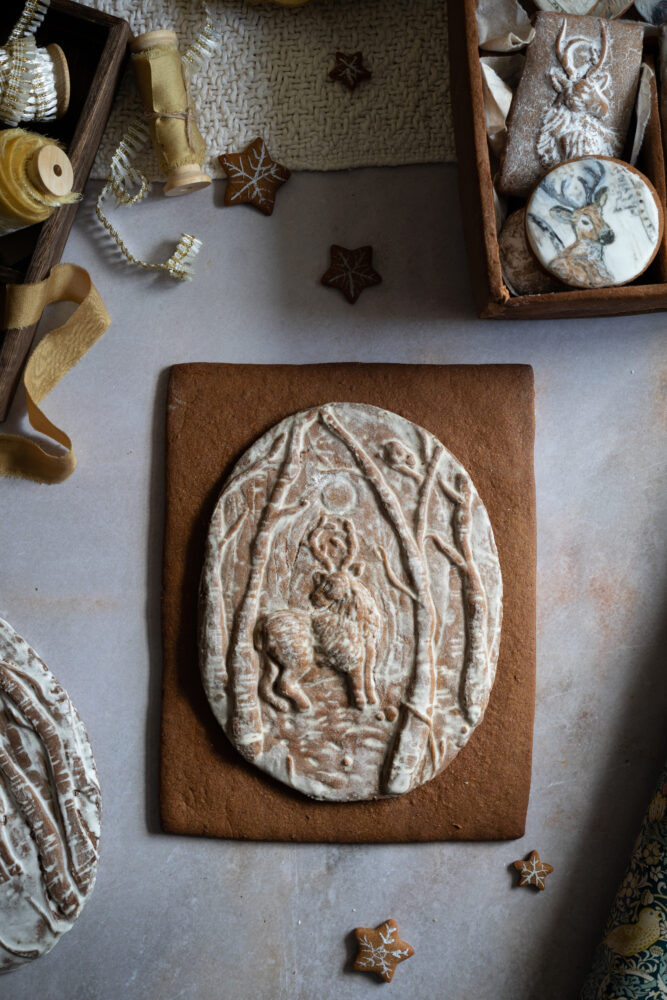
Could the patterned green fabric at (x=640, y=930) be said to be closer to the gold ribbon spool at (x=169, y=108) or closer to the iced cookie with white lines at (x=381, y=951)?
the iced cookie with white lines at (x=381, y=951)

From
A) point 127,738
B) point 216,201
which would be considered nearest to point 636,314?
point 216,201

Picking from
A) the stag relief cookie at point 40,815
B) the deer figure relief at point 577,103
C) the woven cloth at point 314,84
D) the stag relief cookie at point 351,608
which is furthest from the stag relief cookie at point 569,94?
the stag relief cookie at point 40,815

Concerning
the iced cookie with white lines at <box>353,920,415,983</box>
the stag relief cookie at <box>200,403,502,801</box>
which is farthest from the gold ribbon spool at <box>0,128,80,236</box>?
the iced cookie with white lines at <box>353,920,415,983</box>

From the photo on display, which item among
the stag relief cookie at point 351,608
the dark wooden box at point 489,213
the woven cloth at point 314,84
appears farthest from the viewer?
the woven cloth at point 314,84

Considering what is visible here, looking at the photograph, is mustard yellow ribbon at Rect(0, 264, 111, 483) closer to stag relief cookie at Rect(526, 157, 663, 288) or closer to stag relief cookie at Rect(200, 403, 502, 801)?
stag relief cookie at Rect(200, 403, 502, 801)

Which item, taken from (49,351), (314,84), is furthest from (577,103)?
(49,351)

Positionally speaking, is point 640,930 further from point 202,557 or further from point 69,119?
point 69,119
